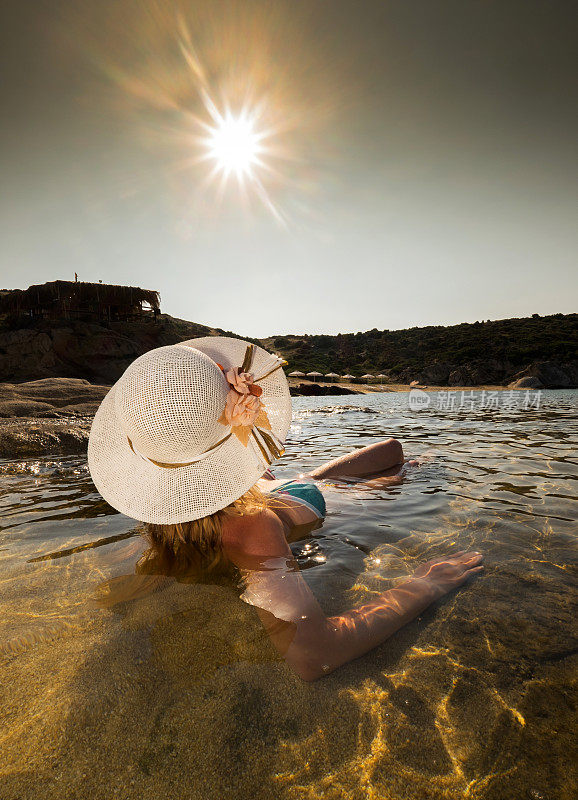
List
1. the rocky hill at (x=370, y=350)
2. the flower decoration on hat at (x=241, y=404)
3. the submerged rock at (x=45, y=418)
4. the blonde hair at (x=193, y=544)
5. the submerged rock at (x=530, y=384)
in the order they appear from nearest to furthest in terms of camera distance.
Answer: the flower decoration on hat at (x=241, y=404), the blonde hair at (x=193, y=544), the submerged rock at (x=45, y=418), the rocky hill at (x=370, y=350), the submerged rock at (x=530, y=384)

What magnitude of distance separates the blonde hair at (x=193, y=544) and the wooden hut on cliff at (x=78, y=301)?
27708 millimetres

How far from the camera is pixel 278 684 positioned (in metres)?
1.51

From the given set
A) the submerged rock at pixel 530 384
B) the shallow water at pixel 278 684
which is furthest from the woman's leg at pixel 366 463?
the submerged rock at pixel 530 384

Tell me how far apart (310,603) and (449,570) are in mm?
1022

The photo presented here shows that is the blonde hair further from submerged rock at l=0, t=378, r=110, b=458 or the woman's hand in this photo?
submerged rock at l=0, t=378, r=110, b=458

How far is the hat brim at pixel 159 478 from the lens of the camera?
1.82 m

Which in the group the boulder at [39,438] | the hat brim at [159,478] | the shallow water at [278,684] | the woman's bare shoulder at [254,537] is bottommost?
the boulder at [39,438]

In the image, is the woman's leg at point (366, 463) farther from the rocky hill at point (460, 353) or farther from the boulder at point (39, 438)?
the rocky hill at point (460, 353)

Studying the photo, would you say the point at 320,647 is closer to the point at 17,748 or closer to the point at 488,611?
the point at 488,611

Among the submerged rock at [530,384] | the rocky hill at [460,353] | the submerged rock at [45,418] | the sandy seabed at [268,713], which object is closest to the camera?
the sandy seabed at [268,713]

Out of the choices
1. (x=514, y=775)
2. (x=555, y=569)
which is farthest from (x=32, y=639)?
(x=555, y=569)

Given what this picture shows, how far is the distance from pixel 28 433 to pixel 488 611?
21.6 feet

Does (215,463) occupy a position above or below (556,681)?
above

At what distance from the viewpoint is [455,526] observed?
3162mm
